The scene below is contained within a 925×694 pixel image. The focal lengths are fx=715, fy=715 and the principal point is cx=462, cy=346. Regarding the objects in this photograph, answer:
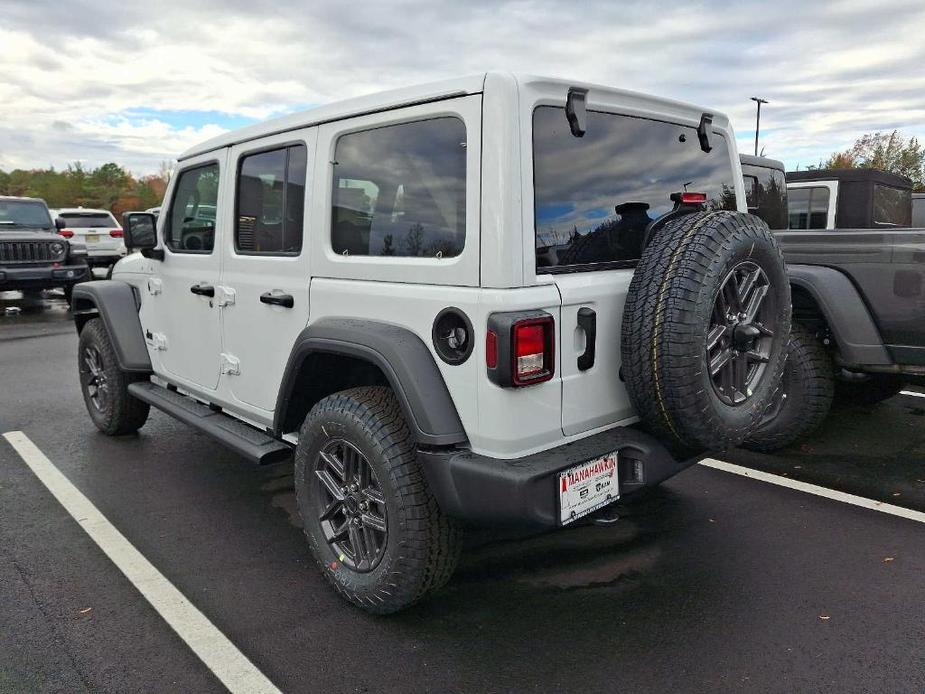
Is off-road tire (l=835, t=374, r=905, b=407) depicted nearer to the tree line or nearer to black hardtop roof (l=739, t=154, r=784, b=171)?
black hardtop roof (l=739, t=154, r=784, b=171)

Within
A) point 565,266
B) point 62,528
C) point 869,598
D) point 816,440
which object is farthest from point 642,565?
point 62,528

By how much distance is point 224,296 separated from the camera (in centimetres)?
370

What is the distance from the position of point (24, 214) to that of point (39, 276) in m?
1.74

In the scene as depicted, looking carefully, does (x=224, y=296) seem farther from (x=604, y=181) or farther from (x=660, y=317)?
(x=660, y=317)

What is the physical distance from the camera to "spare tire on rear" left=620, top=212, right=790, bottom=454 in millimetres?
2447

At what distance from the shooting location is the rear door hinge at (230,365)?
3643 mm

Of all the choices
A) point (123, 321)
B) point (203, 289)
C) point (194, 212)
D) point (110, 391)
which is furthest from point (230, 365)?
point (110, 391)

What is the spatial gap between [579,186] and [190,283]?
95.4 inches

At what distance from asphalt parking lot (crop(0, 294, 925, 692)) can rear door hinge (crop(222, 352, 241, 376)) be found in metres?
0.81

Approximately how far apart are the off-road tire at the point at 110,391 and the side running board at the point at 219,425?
273mm

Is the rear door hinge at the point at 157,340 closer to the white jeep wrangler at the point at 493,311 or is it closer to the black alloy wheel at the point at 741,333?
the white jeep wrangler at the point at 493,311

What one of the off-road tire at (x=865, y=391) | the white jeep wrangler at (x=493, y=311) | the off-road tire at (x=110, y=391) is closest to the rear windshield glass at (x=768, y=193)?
the off-road tire at (x=865, y=391)

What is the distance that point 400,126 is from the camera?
2736 millimetres

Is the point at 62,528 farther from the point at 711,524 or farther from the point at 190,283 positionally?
the point at 711,524
